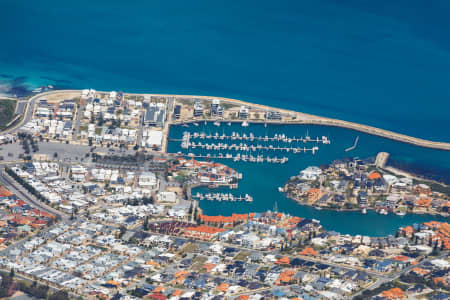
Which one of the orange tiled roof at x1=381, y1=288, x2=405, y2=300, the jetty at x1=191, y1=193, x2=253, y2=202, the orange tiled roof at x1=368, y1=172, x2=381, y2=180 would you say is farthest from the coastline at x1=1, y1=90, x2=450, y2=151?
the orange tiled roof at x1=381, y1=288, x2=405, y2=300

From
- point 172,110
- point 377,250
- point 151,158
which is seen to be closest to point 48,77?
point 172,110

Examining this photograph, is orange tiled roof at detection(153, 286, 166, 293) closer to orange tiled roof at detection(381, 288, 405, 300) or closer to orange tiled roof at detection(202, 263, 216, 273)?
orange tiled roof at detection(202, 263, 216, 273)

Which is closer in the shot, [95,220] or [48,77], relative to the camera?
[95,220]

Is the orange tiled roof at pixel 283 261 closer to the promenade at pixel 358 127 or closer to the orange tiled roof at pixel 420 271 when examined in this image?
the orange tiled roof at pixel 420 271

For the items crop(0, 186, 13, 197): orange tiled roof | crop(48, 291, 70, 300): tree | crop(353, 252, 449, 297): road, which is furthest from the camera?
crop(0, 186, 13, 197): orange tiled roof

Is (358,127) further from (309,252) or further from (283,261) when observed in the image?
(283,261)

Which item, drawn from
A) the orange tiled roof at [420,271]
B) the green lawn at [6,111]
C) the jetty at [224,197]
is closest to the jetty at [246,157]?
the jetty at [224,197]

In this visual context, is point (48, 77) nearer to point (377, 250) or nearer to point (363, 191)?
point (363, 191)
